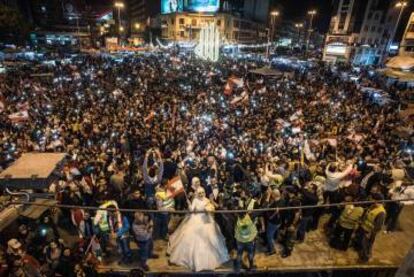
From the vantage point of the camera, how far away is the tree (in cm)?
4015

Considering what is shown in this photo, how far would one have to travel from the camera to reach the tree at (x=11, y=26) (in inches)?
1581

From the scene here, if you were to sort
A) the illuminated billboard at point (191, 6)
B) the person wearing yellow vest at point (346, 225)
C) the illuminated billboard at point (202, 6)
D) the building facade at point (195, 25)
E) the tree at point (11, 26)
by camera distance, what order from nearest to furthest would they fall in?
the person wearing yellow vest at point (346, 225)
the tree at point (11, 26)
the illuminated billboard at point (202, 6)
the illuminated billboard at point (191, 6)
the building facade at point (195, 25)

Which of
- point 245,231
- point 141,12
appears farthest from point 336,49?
point 141,12

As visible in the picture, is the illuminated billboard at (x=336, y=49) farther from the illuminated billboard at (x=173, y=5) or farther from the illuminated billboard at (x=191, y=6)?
the illuminated billboard at (x=173, y=5)

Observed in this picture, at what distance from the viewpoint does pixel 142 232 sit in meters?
6.96

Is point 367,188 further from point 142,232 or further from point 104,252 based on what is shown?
point 104,252

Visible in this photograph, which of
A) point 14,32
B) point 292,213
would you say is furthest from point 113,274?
point 14,32

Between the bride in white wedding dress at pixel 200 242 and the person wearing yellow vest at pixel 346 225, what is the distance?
3.06 m

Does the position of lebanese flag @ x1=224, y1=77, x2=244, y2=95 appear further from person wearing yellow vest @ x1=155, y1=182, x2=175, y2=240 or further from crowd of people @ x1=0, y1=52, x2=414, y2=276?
person wearing yellow vest @ x1=155, y1=182, x2=175, y2=240

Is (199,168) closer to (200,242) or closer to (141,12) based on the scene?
(200,242)

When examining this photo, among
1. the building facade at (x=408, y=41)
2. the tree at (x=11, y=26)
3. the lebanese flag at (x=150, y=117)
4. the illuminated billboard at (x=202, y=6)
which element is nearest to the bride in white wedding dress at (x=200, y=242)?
the lebanese flag at (x=150, y=117)

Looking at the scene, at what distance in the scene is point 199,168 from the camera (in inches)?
389

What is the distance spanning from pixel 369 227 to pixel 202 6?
75222 mm

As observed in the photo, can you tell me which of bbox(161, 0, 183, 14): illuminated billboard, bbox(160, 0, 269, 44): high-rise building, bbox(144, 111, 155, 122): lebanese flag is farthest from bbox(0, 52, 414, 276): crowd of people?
bbox(161, 0, 183, 14): illuminated billboard
